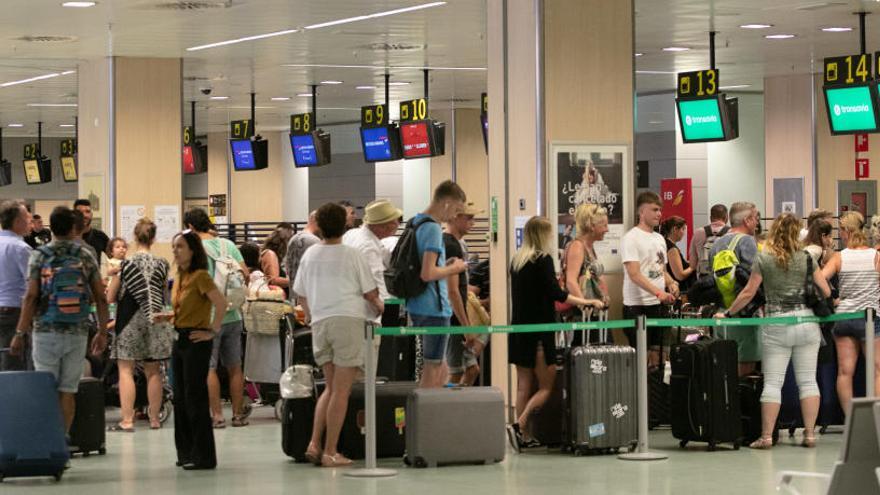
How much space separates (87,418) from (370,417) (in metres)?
2.19

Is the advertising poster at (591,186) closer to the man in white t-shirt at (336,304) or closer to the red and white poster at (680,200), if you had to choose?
the man in white t-shirt at (336,304)

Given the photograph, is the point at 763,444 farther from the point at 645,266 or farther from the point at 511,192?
the point at 511,192

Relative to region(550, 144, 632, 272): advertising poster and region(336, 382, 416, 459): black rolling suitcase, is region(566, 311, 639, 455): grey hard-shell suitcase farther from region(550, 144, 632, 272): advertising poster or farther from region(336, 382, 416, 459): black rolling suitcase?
region(550, 144, 632, 272): advertising poster

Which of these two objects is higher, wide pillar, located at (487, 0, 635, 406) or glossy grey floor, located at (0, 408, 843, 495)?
wide pillar, located at (487, 0, 635, 406)

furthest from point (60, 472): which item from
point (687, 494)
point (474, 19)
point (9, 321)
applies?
point (474, 19)

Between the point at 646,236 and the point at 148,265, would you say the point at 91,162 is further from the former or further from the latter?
the point at 646,236

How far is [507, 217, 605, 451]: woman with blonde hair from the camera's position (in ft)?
32.3

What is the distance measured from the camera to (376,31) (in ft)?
52.8

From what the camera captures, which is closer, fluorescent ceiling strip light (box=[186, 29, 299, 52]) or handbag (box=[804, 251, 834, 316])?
handbag (box=[804, 251, 834, 316])

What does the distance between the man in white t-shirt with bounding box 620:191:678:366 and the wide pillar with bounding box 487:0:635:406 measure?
43cm

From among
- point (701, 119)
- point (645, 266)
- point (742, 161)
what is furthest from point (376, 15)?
point (742, 161)

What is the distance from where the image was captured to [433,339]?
9.47 meters

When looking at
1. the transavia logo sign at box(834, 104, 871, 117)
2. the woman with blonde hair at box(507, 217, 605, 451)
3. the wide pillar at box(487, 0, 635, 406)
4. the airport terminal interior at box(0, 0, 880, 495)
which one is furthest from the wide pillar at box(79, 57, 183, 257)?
the woman with blonde hair at box(507, 217, 605, 451)

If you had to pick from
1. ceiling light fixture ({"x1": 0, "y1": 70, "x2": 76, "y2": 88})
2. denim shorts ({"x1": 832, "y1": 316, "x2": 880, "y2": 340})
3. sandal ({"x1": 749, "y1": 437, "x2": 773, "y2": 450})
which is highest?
ceiling light fixture ({"x1": 0, "y1": 70, "x2": 76, "y2": 88})
